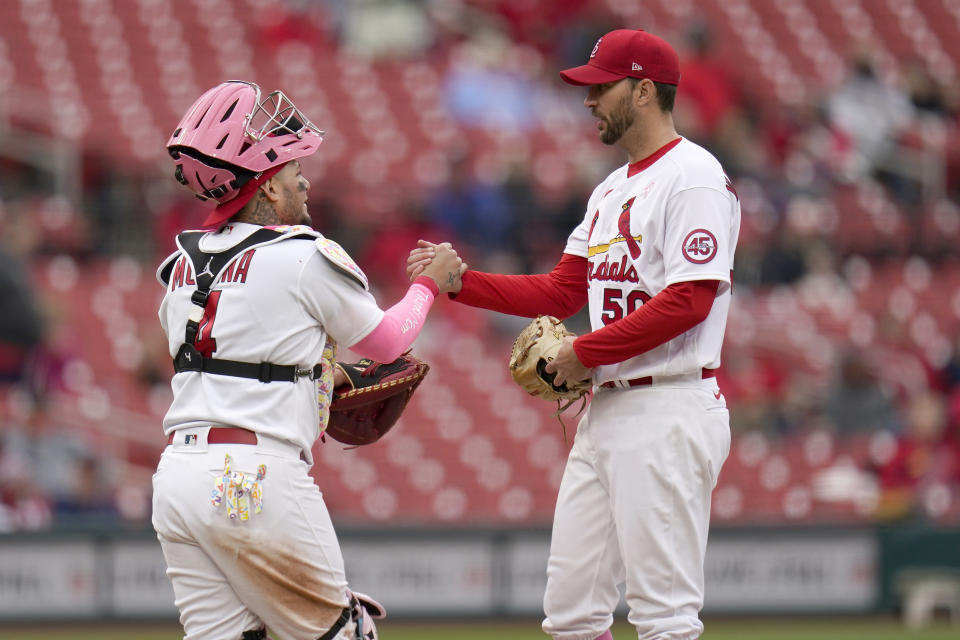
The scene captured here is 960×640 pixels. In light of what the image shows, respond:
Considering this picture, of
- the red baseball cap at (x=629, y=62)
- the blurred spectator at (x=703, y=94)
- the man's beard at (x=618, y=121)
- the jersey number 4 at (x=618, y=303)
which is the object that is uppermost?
the blurred spectator at (x=703, y=94)

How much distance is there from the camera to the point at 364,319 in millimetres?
4340

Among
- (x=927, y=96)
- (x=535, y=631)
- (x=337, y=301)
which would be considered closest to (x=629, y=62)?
(x=337, y=301)

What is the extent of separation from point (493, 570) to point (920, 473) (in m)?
3.18

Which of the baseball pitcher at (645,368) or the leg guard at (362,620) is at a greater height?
the baseball pitcher at (645,368)

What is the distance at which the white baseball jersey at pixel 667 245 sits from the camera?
15.2ft

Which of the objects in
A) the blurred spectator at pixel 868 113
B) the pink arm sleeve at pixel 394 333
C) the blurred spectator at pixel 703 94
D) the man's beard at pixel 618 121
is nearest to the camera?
the pink arm sleeve at pixel 394 333

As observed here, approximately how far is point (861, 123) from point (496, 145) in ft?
12.6

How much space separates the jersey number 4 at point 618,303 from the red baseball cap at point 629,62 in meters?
0.69

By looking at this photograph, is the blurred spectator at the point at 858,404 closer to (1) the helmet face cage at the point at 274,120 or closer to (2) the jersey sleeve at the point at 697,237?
(2) the jersey sleeve at the point at 697,237

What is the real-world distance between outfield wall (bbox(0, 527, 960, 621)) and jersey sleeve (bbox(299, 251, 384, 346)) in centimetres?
564

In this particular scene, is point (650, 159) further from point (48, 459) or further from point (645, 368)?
point (48, 459)

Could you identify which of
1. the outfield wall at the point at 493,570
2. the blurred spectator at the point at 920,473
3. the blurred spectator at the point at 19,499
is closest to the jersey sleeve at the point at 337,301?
the outfield wall at the point at 493,570

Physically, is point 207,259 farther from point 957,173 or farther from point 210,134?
point 957,173

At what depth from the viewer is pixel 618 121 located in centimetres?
489
